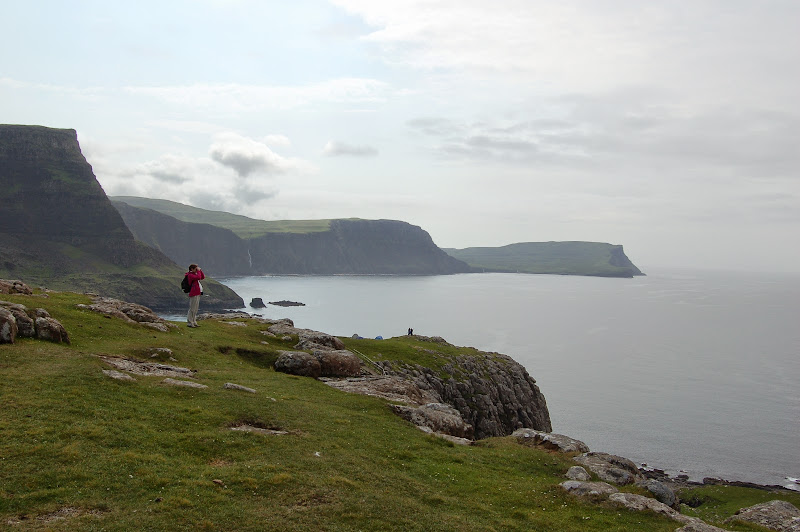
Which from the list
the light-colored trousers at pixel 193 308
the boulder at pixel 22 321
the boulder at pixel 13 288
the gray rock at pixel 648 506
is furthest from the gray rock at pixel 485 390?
the gray rock at pixel 648 506

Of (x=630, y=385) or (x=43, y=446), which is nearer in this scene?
(x=43, y=446)

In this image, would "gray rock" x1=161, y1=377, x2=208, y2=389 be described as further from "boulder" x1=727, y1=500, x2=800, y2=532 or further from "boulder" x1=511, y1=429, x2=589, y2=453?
"boulder" x1=727, y1=500, x2=800, y2=532

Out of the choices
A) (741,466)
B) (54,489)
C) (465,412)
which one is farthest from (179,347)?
(741,466)

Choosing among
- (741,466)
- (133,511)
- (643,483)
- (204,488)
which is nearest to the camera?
(133,511)

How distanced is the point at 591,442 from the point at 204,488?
9450 cm

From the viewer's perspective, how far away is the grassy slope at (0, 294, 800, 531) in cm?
1452

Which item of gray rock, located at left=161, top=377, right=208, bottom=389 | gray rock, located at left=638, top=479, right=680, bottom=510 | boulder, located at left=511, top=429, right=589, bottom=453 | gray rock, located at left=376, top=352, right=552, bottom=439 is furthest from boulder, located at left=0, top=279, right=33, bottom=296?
gray rock, located at left=638, top=479, right=680, bottom=510

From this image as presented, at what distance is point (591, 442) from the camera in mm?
96438

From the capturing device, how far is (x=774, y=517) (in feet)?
73.9

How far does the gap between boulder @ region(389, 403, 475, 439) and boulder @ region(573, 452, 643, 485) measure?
22.3ft

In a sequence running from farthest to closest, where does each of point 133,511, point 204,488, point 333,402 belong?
point 333,402 → point 204,488 → point 133,511

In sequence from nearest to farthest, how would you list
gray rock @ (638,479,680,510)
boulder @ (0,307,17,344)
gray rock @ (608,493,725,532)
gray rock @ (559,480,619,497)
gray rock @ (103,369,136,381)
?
gray rock @ (608,493,725,532) → gray rock @ (559,480,619,497) → gray rock @ (638,479,680,510) → gray rock @ (103,369,136,381) → boulder @ (0,307,17,344)

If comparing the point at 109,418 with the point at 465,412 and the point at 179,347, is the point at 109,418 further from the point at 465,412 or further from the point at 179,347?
the point at 465,412

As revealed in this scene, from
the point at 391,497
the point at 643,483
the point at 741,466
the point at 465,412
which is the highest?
the point at 391,497
